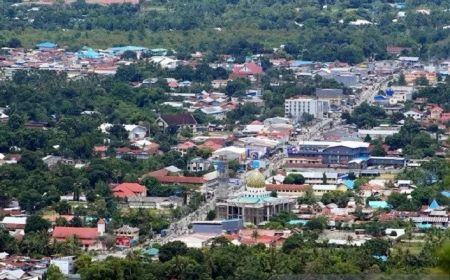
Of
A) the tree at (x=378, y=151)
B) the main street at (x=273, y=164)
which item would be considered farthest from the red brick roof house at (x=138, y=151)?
the tree at (x=378, y=151)

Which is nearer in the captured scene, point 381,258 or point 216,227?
point 381,258

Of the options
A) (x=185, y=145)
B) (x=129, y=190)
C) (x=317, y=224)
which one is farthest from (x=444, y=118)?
(x=317, y=224)

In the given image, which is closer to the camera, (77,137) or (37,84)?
(77,137)

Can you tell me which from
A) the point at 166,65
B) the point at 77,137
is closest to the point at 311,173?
the point at 77,137

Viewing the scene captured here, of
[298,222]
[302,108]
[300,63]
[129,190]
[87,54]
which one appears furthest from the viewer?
[87,54]

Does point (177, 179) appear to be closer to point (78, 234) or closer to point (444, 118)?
point (78, 234)

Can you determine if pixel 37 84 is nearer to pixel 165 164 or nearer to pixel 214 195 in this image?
pixel 165 164

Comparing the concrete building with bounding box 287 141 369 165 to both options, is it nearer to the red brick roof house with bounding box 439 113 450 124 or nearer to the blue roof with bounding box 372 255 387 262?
the red brick roof house with bounding box 439 113 450 124
